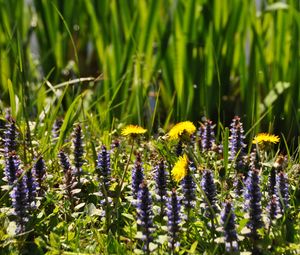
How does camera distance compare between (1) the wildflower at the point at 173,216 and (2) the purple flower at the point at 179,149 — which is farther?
(2) the purple flower at the point at 179,149

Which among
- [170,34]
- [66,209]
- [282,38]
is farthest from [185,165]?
[170,34]

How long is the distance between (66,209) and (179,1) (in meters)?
2.53

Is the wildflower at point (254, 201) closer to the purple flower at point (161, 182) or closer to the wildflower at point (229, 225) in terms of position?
the wildflower at point (229, 225)

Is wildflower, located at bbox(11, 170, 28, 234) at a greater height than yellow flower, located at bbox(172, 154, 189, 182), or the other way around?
yellow flower, located at bbox(172, 154, 189, 182)

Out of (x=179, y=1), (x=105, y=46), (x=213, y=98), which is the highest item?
(x=179, y=1)

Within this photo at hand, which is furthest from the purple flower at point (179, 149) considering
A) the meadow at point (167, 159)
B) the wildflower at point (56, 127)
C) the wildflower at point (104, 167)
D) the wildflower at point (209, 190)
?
the wildflower at point (56, 127)

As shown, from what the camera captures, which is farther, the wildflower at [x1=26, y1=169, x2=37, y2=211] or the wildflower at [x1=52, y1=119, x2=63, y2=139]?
the wildflower at [x1=52, y1=119, x2=63, y2=139]

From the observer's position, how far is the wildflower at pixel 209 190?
2.37 meters

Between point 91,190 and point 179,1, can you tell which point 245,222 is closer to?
point 91,190

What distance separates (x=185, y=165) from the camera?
92.8 inches

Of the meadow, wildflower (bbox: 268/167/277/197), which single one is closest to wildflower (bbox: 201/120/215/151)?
the meadow

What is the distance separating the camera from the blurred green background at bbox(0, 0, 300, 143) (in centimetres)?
427

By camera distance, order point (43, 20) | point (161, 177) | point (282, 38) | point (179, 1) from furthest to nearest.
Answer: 1. point (43, 20)
2. point (179, 1)
3. point (282, 38)
4. point (161, 177)

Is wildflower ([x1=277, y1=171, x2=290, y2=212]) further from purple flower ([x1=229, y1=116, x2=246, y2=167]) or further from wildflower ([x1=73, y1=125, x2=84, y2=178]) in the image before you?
wildflower ([x1=73, y1=125, x2=84, y2=178])
